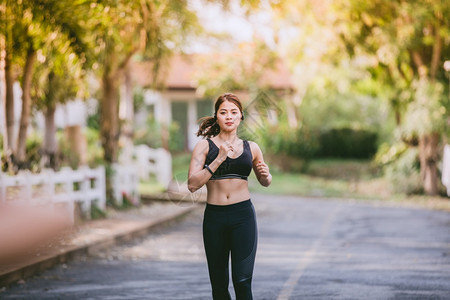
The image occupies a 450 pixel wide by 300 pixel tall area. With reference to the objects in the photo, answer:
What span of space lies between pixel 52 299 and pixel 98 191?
23.6 ft

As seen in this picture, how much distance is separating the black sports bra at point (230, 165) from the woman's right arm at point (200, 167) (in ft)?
0.14

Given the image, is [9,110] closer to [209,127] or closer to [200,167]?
[209,127]

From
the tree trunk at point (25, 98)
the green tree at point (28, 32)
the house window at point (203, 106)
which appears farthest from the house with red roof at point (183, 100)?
the green tree at point (28, 32)

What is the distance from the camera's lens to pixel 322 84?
22641 millimetres

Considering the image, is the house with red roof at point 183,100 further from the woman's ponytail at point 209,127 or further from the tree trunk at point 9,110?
the woman's ponytail at point 209,127

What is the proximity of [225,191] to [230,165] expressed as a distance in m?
0.19

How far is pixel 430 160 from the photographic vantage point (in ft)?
69.8

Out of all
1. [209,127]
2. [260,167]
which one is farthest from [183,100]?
[260,167]

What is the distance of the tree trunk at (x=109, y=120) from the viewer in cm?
1705

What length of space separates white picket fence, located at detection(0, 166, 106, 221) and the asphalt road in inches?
60.6

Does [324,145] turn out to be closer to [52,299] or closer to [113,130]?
[113,130]

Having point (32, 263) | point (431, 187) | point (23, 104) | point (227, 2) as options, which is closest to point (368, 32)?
point (431, 187)

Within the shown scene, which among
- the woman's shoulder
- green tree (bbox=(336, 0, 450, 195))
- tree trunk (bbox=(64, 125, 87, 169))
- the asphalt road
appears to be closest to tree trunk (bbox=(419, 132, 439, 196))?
green tree (bbox=(336, 0, 450, 195))

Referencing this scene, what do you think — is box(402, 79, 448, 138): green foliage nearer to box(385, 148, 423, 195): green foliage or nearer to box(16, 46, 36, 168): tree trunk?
box(385, 148, 423, 195): green foliage
